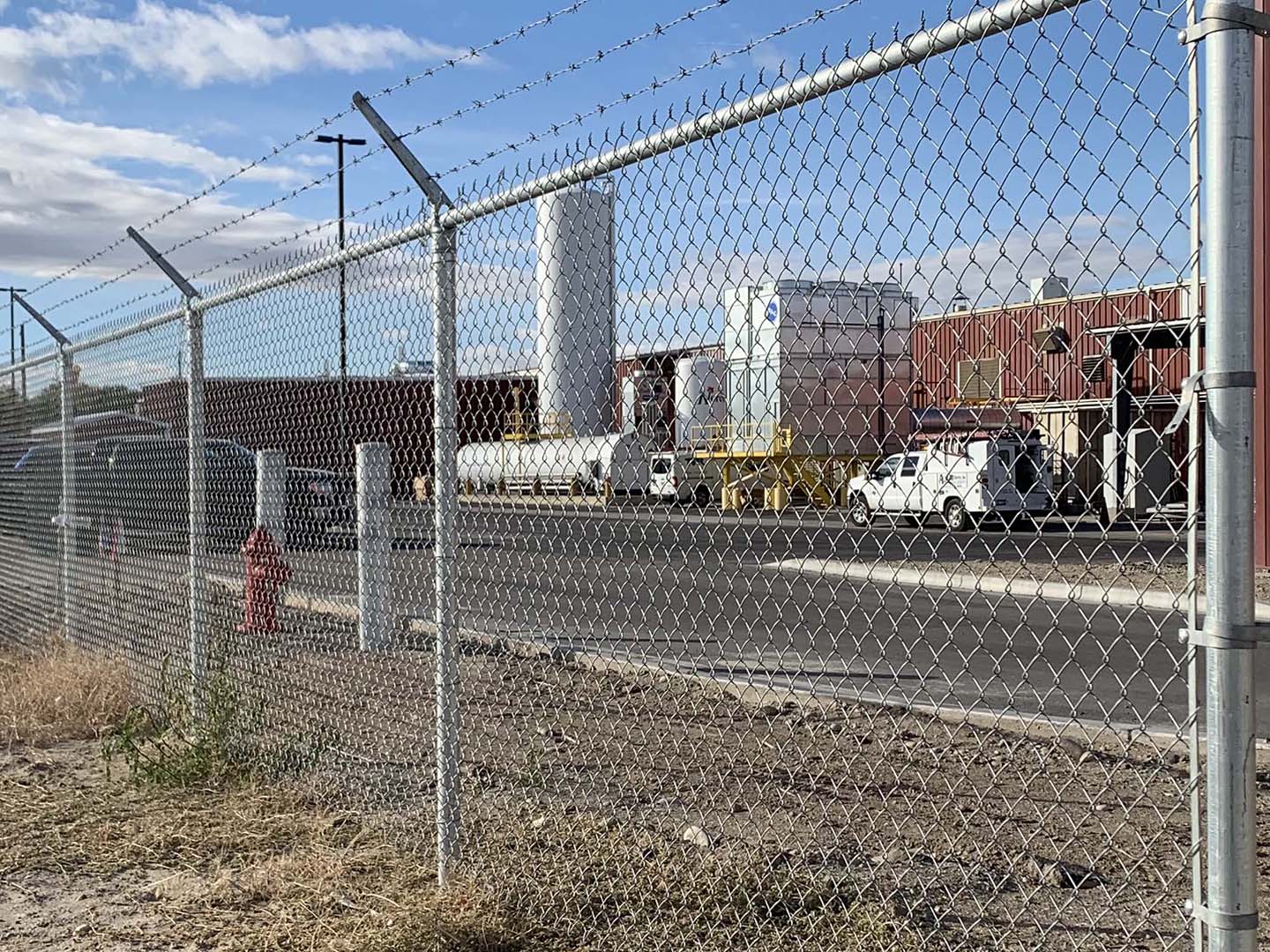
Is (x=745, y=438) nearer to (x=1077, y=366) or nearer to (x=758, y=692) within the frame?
(x=1077, y=366)

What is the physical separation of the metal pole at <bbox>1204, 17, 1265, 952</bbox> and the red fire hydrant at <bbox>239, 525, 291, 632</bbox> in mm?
7146

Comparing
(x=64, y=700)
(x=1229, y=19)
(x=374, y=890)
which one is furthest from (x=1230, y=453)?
(x=64, y=700)

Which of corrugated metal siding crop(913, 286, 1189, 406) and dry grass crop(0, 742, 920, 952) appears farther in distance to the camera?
dry grass crop(0, 742, 920, 952)

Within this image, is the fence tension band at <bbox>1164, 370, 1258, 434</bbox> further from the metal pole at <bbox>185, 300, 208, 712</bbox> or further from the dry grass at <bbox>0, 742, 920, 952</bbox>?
the metal pole at <bbox>185, 300, 208, 712</bbox>

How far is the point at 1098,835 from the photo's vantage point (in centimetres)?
541

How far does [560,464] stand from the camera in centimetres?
525

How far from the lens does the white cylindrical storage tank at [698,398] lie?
3848 millimetres

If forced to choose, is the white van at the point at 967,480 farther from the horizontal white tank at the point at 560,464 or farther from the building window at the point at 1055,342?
the horizontal white tank at the point at 560,464

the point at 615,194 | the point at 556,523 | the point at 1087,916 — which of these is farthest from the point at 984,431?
the point at 556,523

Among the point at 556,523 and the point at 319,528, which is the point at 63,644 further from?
the point at 556,523

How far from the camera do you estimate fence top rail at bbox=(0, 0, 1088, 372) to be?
2.97m

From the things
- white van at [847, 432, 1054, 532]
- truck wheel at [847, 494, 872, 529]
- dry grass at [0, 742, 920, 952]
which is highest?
white van at [847, 432, 1054, 532]

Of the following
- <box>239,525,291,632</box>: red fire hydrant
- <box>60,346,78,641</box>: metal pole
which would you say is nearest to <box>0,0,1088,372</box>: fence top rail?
<box>239,525,291,632</box>: red fire hydrant

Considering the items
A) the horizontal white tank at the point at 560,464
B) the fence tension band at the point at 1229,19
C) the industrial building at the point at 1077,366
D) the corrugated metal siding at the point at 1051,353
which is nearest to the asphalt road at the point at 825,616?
the horizontal white tank at the point at 560,464
